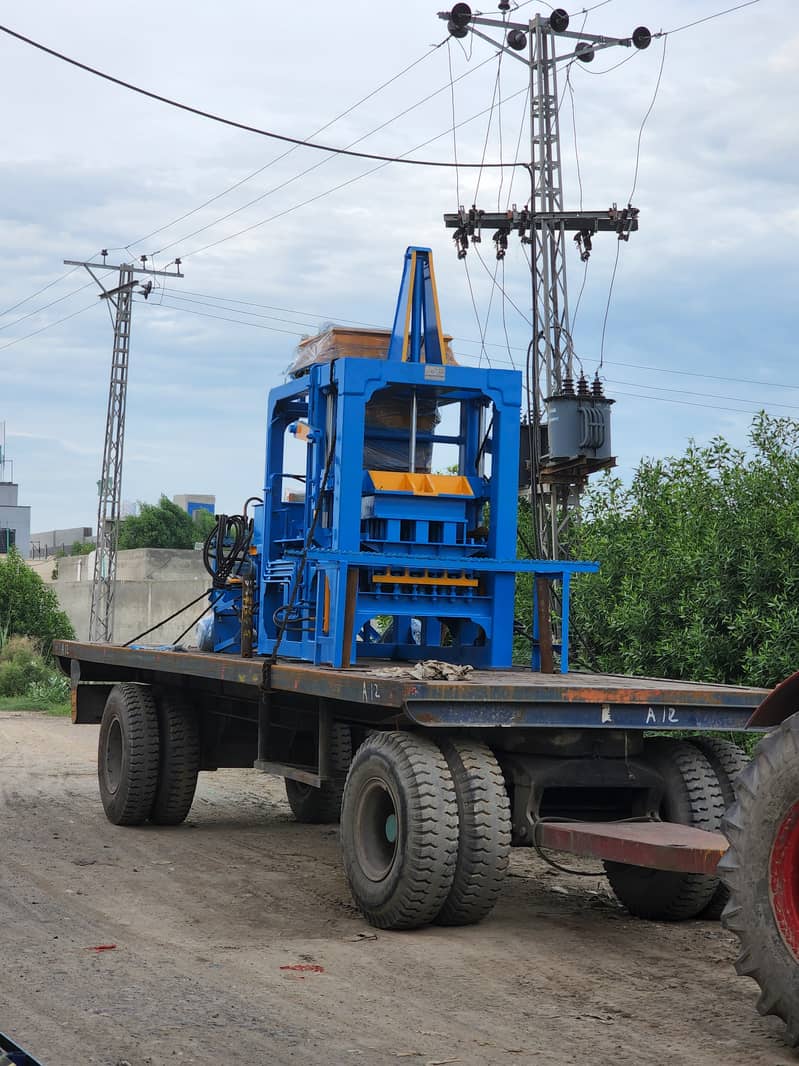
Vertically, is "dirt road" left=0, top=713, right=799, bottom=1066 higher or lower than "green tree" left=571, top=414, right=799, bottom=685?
lower

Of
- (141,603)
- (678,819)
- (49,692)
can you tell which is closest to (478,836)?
(678,819)

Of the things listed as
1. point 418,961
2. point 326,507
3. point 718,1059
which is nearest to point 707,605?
point 326,507

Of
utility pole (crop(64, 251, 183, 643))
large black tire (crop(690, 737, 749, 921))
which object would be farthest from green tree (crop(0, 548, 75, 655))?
large black tire (crop(690, 737, 749, 921))

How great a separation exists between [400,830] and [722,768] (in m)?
1.96

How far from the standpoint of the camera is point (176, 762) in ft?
35.8

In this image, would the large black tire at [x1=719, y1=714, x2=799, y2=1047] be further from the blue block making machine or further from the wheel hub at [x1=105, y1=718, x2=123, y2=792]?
the wheel hub at [x1=105, y1=718, x2=123, y2=792]

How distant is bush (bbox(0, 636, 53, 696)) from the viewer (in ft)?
93.7

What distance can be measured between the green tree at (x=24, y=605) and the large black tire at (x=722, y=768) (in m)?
26.0

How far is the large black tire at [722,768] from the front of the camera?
7605mm

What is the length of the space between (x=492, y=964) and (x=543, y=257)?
493 inches

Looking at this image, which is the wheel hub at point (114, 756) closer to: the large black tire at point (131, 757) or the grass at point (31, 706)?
the large black tire at point (131, 757)

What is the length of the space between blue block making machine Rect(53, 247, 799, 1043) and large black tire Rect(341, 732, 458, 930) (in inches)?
0.6

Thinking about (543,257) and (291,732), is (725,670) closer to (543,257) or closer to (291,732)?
(291,732)

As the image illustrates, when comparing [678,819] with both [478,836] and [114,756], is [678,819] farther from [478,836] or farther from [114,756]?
[114,756]
